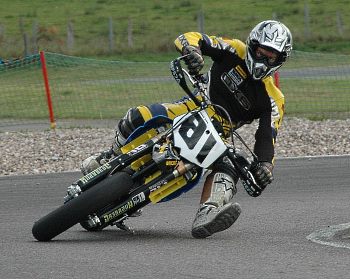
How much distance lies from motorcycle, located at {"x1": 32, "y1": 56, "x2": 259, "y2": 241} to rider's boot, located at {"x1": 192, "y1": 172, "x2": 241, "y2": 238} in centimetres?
15

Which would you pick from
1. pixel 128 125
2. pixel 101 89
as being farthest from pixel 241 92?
pixel 101 89

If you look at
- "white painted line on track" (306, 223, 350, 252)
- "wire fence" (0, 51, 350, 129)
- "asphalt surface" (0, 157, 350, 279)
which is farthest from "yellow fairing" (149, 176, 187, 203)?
"wire fence" (0, 51, 350, 129)

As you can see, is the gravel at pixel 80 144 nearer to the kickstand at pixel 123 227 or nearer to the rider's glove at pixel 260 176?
the kickstand at pixel 123 227

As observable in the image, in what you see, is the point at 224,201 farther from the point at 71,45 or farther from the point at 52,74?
the point at 71,45

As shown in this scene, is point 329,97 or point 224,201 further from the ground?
point 224,201

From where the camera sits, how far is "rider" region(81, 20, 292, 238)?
860cm

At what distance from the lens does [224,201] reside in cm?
855

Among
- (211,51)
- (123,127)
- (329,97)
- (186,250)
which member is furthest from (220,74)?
(329,97)

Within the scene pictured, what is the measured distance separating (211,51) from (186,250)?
1.91 m

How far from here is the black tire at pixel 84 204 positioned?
323 inches

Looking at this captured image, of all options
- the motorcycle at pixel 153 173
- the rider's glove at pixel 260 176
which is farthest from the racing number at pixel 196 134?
the rider's glove at pixel 260 176

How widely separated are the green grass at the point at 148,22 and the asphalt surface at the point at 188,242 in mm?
21387

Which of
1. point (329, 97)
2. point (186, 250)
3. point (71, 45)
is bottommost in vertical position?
point (71, 45)

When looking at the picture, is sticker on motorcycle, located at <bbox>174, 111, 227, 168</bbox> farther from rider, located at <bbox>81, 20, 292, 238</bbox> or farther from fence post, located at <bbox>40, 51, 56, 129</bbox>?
fence post, located at <bbox>40, 51, 56, 129</bbox>
